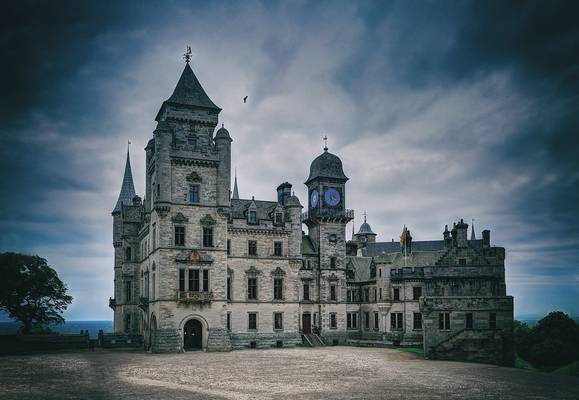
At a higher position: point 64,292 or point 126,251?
point 126,251

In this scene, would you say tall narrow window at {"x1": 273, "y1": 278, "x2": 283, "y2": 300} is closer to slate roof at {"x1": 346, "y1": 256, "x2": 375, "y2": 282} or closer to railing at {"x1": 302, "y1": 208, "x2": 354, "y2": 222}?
railing at {"x1": 302, "y1": 208, "x2": 354, "y2": 222}

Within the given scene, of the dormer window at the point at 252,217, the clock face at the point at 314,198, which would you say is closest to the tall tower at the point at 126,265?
the dormer window at the point at 252,217

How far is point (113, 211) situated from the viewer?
228ft

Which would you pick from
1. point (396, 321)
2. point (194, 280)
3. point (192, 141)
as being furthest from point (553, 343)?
point (192, 141)

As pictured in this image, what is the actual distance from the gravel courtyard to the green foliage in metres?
21.7

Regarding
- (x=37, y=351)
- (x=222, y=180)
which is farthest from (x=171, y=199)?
(x=37, y=351)

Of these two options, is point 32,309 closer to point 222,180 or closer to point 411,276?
point 222,180

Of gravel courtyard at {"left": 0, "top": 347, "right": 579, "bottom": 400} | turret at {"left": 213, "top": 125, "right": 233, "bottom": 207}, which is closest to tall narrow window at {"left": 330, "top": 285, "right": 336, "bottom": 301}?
turret at {"left": 213, "top": 125, "right": 233, "bottom": 207}

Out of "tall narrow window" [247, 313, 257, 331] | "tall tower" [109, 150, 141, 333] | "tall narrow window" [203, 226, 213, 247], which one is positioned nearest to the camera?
"tall narrow window" [203, 226, 213, 247]

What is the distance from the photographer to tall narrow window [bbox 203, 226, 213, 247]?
56953mm

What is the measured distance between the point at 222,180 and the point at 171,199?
5.52 metres

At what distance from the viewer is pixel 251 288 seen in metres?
63.1

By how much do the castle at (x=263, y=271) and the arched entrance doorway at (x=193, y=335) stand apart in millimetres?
134

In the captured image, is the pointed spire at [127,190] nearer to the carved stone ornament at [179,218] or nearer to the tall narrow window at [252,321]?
the carved stone ornament at [179,218]
